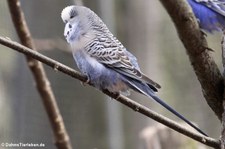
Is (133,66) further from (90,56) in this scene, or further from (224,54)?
(224,54)

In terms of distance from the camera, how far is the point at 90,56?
2.12m

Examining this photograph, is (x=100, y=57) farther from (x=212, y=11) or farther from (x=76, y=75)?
(x=212, y=11)

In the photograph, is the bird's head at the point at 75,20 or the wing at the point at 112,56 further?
the wing at the point at 112,56

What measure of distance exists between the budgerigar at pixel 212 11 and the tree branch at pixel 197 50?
891 millimetres

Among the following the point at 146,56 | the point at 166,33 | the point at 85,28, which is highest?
the point at 85,28

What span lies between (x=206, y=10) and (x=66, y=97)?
0.93 m

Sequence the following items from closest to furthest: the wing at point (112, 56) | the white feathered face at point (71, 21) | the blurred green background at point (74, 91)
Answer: the white feathered face at point (71, 21) → the wing at point (112, 56) → the blurred green background at point (74, 91)

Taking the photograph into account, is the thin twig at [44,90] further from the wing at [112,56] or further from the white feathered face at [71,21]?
the wing at [112,56]

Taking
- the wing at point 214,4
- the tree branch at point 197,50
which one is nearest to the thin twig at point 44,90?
the tree branch at point 197,50

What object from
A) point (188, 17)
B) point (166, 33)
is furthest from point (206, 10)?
point (166, 33)

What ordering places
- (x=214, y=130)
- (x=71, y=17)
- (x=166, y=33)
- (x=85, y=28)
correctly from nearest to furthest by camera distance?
(x=71, y=17), (x=85, y=28), (x=214, y=130), (x=166, y=33)

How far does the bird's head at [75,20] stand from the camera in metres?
1.82

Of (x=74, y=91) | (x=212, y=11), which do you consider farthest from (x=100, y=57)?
(x=74, y=91)

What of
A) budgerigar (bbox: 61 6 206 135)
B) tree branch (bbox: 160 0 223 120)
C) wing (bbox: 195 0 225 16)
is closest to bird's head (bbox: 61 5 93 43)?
budgerigar (bbox: 61 6 206 135)
